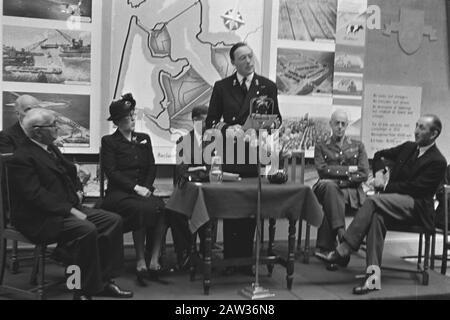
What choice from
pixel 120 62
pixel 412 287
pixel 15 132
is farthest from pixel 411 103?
pixel 15 132

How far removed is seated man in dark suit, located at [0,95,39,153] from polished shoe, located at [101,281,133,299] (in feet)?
4.35

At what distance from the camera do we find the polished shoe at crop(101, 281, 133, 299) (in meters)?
3.58

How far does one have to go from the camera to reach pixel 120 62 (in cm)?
491

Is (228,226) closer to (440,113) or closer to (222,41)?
(222,41)

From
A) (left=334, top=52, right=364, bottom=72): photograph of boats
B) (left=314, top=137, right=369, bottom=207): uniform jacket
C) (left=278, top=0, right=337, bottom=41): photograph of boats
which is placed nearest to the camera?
(left=314, top=137, right=369, bottom=207): uniform jacket

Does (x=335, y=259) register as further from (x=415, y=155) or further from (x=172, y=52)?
(x=172, y=52)

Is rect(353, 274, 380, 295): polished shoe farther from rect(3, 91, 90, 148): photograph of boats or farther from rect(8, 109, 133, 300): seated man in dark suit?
rect(3, 91, 90, 148): photograph of boats

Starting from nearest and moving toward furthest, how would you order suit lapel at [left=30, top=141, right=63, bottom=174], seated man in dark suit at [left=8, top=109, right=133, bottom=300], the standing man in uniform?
seated man in dark suit at [left=8, top=109, right=133, bottom=300] < suit lapel at [left=30, top=141, right=63, bottom=174] < the standing man in uniform

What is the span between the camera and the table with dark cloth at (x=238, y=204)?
3549 millimetres

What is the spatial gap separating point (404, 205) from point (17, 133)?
307cm

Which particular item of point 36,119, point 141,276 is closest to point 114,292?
point 141,276

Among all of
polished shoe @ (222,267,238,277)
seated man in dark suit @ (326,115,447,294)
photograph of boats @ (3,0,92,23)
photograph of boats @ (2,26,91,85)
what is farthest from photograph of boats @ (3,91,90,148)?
seated man in dark suit @ (326,115,447,294)

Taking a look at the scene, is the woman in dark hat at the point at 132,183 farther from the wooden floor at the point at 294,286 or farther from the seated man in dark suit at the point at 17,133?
the seated man in dark suit at the point at 17,133

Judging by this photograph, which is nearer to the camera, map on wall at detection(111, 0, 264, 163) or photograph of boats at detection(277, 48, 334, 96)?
map on wall at detection(111, 0, 264, 163)
